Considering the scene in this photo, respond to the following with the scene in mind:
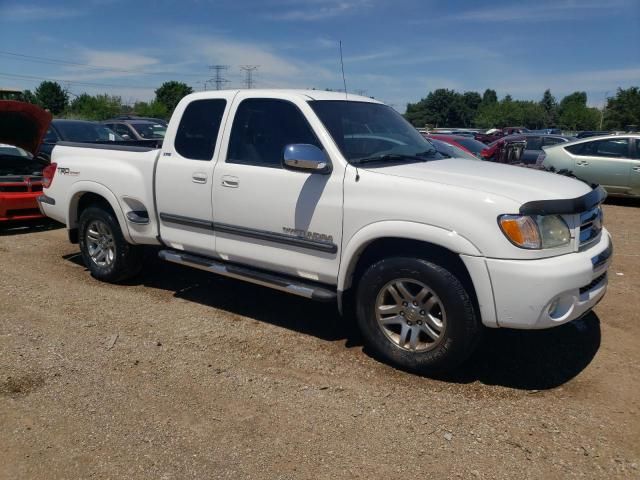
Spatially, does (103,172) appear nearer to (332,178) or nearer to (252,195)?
(252,195)

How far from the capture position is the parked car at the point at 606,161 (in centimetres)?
1167

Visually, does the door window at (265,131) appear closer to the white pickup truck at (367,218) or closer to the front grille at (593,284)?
the white pickup truck at (367,218)

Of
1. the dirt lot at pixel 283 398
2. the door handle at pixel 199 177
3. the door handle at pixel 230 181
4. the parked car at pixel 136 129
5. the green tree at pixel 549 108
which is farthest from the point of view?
the green tree at pixel 549 108

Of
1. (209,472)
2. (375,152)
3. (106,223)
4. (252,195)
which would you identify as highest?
(375,152)

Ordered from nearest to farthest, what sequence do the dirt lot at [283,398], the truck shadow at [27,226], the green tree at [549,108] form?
the dirt lot at [283,398], the truck shadow at [27,226], the green tree at [549,108]

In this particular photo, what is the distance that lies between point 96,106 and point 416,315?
246ft

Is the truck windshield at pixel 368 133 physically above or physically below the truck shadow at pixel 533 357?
above

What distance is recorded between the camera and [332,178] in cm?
402

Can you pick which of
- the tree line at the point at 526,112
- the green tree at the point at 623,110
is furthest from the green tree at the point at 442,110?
the green tree at the point at 623,110

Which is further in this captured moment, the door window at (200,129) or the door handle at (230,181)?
the door window at (200,129)

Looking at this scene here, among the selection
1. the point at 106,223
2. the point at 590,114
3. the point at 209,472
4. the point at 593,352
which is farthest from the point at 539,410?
the point at 590,114

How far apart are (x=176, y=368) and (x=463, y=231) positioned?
2239 millimetres

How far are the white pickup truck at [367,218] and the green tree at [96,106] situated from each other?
67.4 m

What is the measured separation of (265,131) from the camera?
14.9 feet
